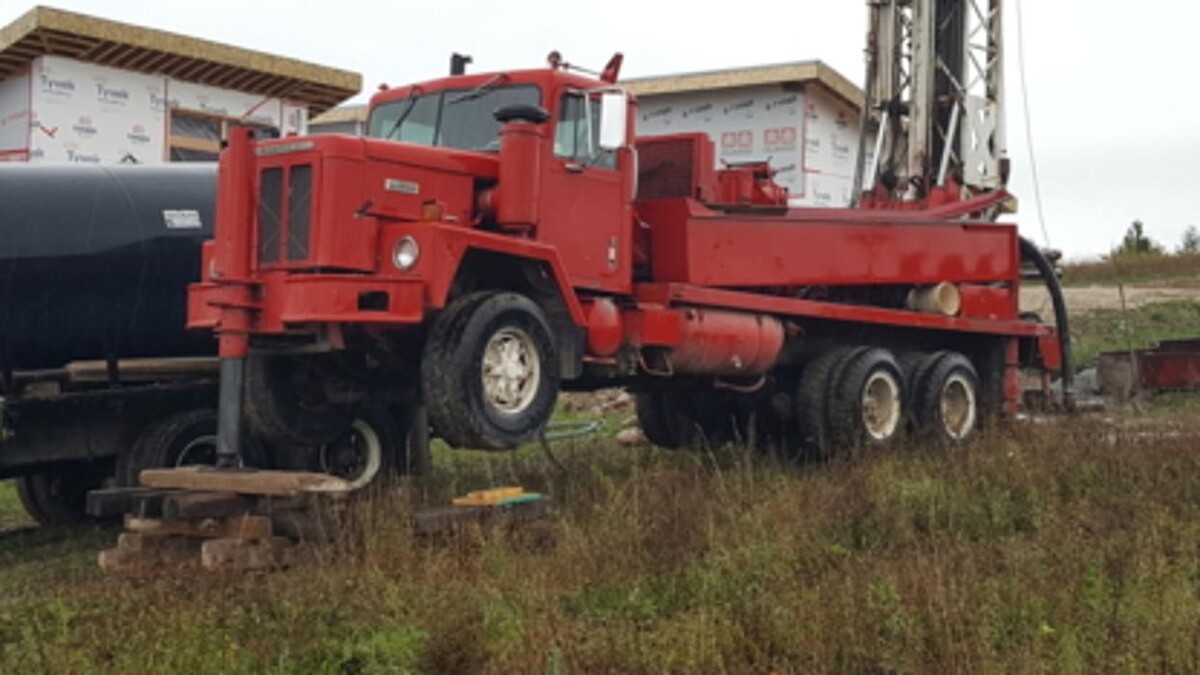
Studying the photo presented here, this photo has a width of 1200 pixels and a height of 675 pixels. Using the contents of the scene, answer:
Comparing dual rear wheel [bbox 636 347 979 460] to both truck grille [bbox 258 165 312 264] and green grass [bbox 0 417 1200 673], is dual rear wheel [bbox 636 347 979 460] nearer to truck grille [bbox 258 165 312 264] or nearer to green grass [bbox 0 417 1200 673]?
green grass [bbox 0 417 1200 673]

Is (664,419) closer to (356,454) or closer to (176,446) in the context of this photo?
(356,454)

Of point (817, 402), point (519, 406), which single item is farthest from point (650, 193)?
point (519, 406)

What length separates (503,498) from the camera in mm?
8594

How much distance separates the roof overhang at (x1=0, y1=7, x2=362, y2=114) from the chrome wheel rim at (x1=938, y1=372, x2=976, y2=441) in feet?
51.2

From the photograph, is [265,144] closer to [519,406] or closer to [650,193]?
[519,406]

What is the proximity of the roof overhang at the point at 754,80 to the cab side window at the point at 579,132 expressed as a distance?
21268 mm

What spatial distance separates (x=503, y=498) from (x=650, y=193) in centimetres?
385

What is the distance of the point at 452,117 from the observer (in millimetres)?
10398

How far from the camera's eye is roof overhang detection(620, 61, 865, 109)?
3170 cm

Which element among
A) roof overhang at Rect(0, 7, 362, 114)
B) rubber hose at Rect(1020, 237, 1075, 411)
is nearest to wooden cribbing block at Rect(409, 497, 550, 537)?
rubber hose at Rect(1020, 237, 1075, 411)

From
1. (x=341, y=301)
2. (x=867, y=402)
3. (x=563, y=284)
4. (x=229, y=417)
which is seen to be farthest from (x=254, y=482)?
(x=867, y=402)

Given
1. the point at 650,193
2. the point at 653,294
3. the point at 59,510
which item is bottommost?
the point at 59,510

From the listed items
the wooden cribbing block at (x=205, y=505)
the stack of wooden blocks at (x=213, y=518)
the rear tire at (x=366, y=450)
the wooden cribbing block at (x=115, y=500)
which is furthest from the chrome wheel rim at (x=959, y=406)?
the wooden cribbing block at (x=115, y=500)

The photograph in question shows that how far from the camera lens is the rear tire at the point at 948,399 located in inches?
504
